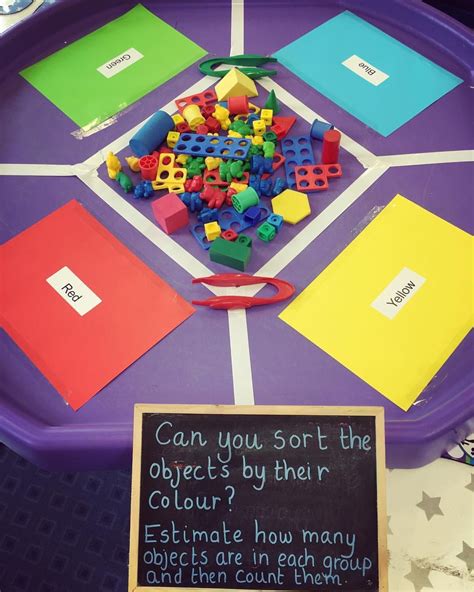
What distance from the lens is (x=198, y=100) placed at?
1171mm

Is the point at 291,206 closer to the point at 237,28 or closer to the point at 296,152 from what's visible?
the point at 296,152

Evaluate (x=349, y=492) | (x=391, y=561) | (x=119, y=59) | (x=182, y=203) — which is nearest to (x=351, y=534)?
(x=349, y=492)

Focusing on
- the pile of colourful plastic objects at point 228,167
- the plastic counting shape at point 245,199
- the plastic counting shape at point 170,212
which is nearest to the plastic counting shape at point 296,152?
the pile of colourful plastic objects at point 228,167

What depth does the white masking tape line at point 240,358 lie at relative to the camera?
2.81ft

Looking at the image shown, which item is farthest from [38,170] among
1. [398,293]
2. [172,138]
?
[398,293]

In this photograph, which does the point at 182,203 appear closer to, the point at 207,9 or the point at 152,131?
the point at 152,131

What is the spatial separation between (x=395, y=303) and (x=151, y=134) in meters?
0.53

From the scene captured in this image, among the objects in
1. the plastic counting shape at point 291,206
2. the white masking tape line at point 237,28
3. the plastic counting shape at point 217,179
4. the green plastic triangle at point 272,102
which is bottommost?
the plastic counting shape at point 291,206

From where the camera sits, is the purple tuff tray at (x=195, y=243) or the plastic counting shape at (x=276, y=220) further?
the plastic counting shape at (x=276, y=220)

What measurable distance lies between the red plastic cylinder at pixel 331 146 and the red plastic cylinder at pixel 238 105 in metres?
0.17

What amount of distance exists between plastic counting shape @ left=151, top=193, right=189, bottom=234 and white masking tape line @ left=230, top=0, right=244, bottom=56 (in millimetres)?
451

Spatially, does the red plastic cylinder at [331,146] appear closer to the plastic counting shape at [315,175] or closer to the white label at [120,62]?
the plastic counting shape at [315,175]

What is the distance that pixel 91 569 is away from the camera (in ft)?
3.57

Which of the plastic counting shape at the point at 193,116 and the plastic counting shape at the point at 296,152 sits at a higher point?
the plastic counting shape at the point at 193,116
